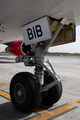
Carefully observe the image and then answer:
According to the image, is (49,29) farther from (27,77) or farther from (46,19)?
(27,77)

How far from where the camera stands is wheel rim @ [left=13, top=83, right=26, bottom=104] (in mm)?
3272

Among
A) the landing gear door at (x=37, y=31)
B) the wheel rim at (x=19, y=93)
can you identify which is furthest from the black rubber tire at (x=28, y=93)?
the landing gear door at (x=37, y=31)

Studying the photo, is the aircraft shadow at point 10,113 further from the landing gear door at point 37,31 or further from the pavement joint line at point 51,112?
the landing gear door at point 37,31

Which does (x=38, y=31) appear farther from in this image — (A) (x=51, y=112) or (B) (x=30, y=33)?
(A) (x=51, y=112)

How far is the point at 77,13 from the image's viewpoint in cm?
294

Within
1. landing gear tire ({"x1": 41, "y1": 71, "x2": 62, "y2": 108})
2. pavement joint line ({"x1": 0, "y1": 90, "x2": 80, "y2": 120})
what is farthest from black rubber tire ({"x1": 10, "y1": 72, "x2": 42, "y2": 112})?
landing gear tire ({"x1": 41, "y1": 71, "x2": 62, "y2": 108})

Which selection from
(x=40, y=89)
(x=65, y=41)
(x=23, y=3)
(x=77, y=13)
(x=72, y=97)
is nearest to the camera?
(x=23, y=3)

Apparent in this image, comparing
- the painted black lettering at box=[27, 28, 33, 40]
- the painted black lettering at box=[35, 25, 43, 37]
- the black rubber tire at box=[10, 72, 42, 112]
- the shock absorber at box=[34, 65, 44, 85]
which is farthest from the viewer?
the shock absorber at box=[34, 65, 44, 85]

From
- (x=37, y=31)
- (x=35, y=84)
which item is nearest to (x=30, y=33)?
Result: (x=37, y=31)

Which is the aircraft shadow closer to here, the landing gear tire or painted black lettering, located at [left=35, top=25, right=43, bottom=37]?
the landing gear tire

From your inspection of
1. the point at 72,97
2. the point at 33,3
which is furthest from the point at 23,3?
the point at 72,97

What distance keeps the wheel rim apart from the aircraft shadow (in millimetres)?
274

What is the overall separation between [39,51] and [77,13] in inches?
53.3

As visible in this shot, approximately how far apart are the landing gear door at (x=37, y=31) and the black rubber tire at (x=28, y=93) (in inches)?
36.2
